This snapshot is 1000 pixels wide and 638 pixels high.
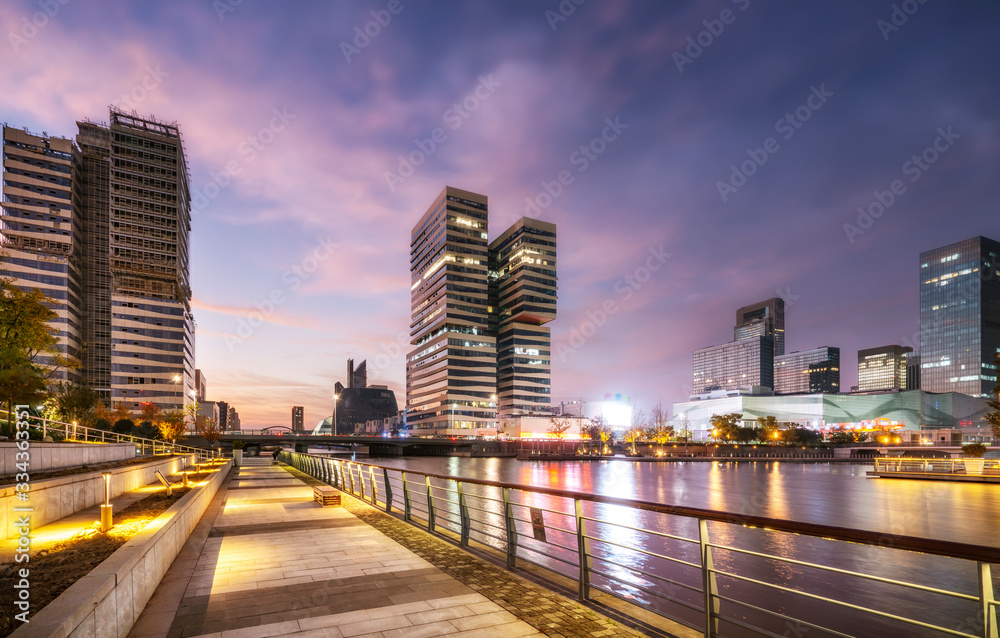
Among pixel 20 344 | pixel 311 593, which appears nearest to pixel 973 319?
pixel 311 593

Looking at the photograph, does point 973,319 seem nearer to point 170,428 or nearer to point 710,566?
point 170,428

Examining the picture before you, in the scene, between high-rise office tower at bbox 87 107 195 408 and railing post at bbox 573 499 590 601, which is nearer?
railing post at bbox 573 499 590 601

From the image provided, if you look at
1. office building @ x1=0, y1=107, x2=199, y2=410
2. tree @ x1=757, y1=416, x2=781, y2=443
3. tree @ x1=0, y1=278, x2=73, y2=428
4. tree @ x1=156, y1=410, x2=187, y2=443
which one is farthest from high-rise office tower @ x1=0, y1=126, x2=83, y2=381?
tree @ x1=757, y1=416, x2=781, y2=443

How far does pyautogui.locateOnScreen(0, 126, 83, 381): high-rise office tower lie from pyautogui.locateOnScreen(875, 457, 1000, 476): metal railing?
142190 millimetres

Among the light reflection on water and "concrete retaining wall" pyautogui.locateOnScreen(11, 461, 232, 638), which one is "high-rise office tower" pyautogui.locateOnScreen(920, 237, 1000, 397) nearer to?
the light reflection on water

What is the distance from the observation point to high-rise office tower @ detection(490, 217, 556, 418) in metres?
184

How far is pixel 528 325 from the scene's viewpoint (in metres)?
189

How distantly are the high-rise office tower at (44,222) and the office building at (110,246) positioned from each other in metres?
0.20

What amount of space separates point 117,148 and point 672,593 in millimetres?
163211

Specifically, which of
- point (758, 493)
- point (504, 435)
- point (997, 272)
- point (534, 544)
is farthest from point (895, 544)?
point (997, 272)

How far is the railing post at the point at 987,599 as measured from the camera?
139 inches

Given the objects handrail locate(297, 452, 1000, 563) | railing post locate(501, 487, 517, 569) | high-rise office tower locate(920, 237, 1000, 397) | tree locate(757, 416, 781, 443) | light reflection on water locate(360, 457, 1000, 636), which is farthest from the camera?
high-rise office tower locate(920, 237, 1000, 397)

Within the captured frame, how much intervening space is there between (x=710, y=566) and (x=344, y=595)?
4591mm

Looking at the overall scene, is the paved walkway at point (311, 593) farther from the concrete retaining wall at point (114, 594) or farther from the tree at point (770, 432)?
the tree at point (770, 432)
